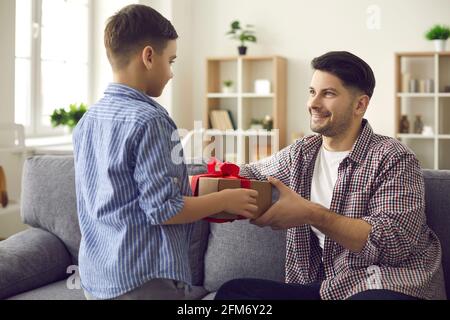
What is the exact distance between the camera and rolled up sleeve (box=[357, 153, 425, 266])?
1.55 meters

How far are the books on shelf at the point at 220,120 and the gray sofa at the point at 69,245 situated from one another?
3395mm

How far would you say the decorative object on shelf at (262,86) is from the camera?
562cm

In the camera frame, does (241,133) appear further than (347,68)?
Yes

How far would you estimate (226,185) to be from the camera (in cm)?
152

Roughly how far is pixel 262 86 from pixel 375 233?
165 inches

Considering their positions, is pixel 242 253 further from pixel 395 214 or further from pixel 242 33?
pixel 242 33

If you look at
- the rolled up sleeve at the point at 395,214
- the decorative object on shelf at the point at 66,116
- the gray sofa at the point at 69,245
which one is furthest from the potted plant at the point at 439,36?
the rolled up sleeve at the point at 395,214

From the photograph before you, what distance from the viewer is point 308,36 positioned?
5.73 metres

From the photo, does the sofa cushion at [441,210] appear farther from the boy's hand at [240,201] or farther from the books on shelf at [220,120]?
the books on shelf at [220,120]

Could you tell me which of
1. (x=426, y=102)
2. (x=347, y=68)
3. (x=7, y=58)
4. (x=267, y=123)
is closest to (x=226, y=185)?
(x=347, y=68)
